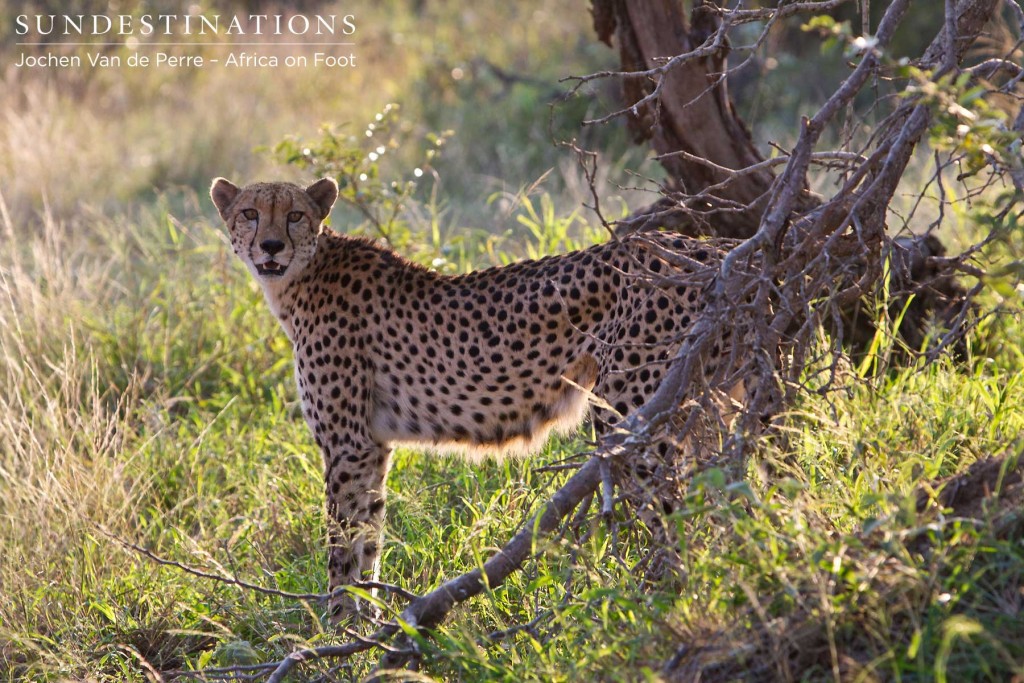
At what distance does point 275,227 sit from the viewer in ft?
13.9

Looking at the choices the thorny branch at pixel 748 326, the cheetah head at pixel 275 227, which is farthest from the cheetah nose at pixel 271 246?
the thorny branch at pixel 748 326

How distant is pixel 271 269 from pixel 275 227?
0.47ft

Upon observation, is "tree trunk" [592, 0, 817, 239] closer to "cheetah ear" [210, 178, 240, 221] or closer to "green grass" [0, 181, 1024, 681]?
"green grass" [0, 181, 1024, 681]

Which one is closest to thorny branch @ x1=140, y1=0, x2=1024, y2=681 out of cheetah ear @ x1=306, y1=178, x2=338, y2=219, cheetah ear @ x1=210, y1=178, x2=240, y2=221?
cheetah ear @ x1=306, y1=178, x2=338, y2=219

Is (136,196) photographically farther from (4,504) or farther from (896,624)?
(896,624)

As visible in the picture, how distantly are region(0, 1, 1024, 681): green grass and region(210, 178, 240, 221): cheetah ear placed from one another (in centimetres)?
75

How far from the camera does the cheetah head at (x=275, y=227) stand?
422cm

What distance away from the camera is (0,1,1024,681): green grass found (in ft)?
7.70

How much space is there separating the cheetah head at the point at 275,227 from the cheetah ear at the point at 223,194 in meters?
0.04

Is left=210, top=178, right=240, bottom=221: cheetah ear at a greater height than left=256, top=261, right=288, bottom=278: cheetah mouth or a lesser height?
greater

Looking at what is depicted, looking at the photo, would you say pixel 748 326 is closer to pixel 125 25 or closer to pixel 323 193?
pixel 323 193

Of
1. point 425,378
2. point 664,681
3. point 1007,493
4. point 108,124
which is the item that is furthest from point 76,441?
point 108,124

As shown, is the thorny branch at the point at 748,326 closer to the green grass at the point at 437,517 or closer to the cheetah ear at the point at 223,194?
the green grass at the point at 437,517

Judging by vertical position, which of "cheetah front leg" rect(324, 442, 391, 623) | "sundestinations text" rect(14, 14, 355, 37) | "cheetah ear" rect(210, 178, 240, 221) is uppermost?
"sundestinations text" rect(14, 14, 355, 37)
